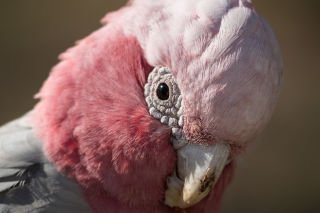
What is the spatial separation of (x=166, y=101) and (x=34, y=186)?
1.62 ft

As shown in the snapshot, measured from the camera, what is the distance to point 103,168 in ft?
7.18

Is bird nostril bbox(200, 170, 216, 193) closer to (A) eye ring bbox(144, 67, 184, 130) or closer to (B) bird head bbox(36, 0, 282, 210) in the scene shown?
(B) bird head bbox(36, 0, 282, 210)

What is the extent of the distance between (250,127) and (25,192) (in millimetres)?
729

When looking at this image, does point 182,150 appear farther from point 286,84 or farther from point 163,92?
point 286,84

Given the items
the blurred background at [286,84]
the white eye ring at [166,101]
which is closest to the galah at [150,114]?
the white eye ring at [166,101]

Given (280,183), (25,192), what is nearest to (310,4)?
(280,183)

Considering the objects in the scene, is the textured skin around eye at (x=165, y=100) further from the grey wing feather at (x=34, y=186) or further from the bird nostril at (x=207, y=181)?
the grey wing feather at (x=34, y=186)

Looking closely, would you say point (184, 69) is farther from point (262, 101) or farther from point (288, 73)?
point (288, 73)

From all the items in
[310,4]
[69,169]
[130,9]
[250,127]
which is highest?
[310,4]

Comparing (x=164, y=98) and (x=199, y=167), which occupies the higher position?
(x=164, y=98)

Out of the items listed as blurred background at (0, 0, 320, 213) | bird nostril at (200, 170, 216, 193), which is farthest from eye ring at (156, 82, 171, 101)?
blurred background at (0, 0, 320, 213)

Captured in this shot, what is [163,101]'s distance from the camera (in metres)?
2.17

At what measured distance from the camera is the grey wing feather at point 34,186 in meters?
2.24

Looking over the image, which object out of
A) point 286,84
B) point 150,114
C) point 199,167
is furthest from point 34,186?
point 286,84
